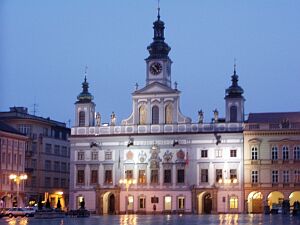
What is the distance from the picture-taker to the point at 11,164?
3524 inches

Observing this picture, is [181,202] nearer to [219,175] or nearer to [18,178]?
[219,175]

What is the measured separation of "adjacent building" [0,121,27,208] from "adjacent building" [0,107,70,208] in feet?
7.44

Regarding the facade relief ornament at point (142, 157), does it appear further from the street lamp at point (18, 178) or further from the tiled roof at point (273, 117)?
the street lamp at point (18, 178)

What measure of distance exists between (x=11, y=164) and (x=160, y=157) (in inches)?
739

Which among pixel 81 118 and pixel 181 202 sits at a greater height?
pixel 81 118

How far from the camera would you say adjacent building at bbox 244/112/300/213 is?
8638 cm

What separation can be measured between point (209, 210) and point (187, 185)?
14.0 feet

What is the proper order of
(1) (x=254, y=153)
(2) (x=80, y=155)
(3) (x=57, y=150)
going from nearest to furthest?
1. (1) (x=254, y=153)
2. (2) (x=80, y=155)
3. (3) (x=57, y=150)

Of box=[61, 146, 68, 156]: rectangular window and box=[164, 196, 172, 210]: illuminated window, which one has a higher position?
box=[61, 146, 68, 156]: rectangular window

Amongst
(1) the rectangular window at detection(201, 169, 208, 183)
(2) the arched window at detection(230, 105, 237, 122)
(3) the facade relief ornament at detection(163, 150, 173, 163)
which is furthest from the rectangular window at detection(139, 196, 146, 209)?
(2) the arched window at detection(230, 105, 237, 122)

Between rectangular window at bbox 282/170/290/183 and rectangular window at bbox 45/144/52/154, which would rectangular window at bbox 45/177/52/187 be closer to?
rectangular window at bbox 45/144/52/154

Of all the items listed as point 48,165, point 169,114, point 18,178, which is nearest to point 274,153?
point 169,114

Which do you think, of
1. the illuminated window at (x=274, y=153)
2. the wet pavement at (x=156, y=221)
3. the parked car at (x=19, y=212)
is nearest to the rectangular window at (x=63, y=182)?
the illuminated window at (x=274, y=153)

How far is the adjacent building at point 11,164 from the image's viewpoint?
286ft
